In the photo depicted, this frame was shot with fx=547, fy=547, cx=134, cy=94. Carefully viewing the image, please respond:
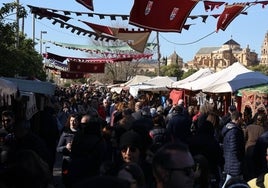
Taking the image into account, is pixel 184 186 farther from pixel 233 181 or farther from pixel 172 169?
pixel 233 181

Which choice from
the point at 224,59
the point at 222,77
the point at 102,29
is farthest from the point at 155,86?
the point at 224,59

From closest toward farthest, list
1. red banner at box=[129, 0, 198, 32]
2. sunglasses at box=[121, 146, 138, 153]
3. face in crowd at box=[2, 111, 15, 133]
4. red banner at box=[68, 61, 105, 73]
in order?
1. sunglasses at box=[121, 146, 138, 153]
2. face in crowd at box=[2, 111, 15, 133]
3. red banner at box=[129, 0, 198, 32]
4. red banner at box=[68, 61, 105, 73]

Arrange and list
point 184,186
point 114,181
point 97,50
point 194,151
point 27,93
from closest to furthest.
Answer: point 114,181, point 184,186, point 194,151, point 27,93, point 97,50

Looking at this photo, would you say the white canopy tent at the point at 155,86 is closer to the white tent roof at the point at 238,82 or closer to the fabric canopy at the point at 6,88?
the white tent roof at the point at 238,82

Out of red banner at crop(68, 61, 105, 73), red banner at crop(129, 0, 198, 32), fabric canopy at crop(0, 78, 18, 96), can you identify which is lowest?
fabric canopy at crop(0, 78, 18, 96)

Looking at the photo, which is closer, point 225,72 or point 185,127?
point 185,127

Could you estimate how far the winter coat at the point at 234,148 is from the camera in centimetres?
823

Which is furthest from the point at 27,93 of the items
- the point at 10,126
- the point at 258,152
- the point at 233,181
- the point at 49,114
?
the point at 233,181

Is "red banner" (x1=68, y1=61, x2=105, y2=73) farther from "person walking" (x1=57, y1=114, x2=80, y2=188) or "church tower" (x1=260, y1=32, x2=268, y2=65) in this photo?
"church tower" (x1=260, y1=32, x2=268, y2=65)

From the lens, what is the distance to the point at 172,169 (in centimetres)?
331

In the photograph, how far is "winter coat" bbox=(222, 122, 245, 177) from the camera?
324 inches

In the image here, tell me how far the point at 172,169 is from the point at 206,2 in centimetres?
1069

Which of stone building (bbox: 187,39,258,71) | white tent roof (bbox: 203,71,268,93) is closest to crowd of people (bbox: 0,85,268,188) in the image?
white tent roof (bbox: 203,71,268,93)

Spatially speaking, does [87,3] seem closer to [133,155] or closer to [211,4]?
[211,4]
